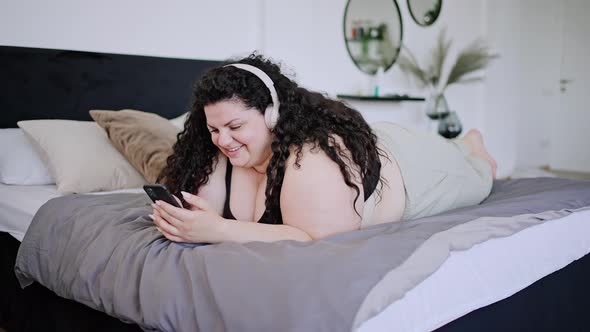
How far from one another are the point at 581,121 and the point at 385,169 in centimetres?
564

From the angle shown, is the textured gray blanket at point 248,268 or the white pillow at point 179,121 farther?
the white pillow at point 179,121

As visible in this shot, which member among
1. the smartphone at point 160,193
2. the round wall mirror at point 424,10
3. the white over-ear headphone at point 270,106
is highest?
the round wall mirror at point 424,10

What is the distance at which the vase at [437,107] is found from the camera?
4520 millimetres

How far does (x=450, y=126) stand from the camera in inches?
175

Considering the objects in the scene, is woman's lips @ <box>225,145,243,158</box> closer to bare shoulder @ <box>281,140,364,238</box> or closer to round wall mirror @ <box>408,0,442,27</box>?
bare shoulder @ <box>281,140,364,238</box>

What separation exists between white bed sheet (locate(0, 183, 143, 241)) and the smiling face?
80cm

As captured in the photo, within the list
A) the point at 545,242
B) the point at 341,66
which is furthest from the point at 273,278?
the point at 341,66

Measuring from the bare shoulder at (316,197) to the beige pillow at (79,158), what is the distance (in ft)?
3.57

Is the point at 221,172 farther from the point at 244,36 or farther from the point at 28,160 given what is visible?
the point at 244,36

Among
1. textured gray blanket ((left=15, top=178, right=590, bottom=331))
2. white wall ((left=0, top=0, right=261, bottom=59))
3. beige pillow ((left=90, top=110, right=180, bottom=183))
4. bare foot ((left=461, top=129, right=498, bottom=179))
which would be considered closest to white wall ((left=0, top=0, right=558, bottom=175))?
white wall ((left=0, top=0, right=261, bottom=59))

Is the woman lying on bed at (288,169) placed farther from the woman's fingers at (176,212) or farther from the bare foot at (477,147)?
the bare foot at (477,147)

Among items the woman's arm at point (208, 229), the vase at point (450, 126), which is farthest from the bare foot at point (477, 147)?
the vase at point (450, 126)

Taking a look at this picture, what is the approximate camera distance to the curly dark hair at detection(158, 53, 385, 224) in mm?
1339

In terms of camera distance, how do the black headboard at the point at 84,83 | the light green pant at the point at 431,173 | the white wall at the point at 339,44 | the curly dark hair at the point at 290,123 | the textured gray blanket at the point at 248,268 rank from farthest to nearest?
the white wall at the point at 339,44 → the black headboard at the point at 84,83 → the light green pant at the point at 431,173 → the curly dark hair at the point at 290,123 → the textured gray blanket at the point at 248,268
